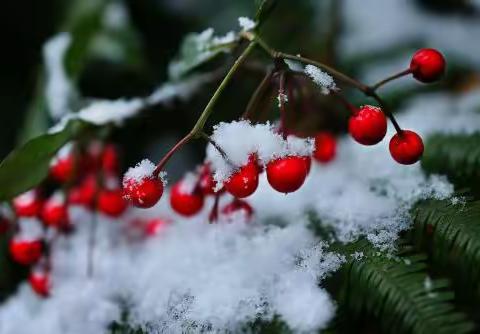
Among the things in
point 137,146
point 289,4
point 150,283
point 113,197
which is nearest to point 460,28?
point 289,4

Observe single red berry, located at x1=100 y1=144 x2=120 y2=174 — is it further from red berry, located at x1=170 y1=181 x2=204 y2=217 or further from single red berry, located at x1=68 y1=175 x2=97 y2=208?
red berry, located at x1=170 y1=181 x2=204 y2=217

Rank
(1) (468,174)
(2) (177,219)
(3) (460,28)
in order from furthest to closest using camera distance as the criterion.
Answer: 1. (3) (460,28)
2. (2) (177,219)
3. (1) (468,174)

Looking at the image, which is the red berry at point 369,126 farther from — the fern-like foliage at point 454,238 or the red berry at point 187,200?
the red berry at point 187,200

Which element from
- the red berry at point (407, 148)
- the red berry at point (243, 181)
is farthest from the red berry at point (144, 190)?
the red berry at point (407, 148)

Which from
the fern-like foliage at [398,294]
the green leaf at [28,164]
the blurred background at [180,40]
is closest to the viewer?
the fern-like foliage at [398,294]

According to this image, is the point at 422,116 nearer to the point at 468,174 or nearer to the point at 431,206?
the point at 468,174

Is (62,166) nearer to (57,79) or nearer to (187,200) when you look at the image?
(57,79)
